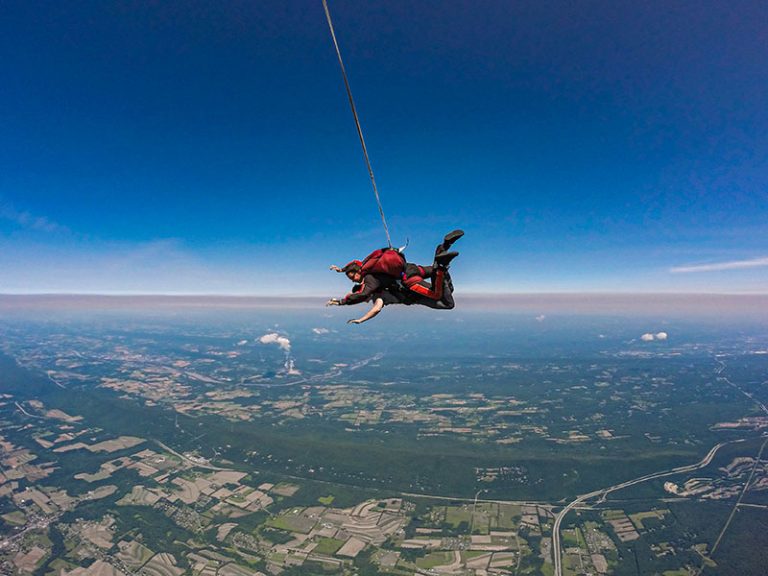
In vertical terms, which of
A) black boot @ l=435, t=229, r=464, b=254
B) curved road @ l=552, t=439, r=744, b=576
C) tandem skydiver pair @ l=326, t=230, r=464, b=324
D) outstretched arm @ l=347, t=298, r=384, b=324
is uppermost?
black boot @ l=435, t=229, r=464, b=254

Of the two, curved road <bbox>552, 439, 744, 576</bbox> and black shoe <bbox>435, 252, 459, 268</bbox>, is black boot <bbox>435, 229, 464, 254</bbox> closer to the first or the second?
black shoe <bbox>435, 252, 459, 268</bbox>

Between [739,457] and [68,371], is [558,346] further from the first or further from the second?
[68,371]

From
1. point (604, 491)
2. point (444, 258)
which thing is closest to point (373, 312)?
point (444, 258)

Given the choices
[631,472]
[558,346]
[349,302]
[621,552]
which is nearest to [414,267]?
[349,302]

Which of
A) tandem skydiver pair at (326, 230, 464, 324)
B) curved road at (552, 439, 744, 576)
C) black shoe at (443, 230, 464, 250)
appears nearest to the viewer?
black shoe at (443, 230, 464, 250)

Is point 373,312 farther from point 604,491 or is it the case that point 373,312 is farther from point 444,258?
point 604,491

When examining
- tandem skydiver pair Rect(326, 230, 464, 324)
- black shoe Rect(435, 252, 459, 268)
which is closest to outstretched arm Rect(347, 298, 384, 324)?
tandem skydiver pair Rect(326, 230, 464, 324)

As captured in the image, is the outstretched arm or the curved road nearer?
the outstretched arm
